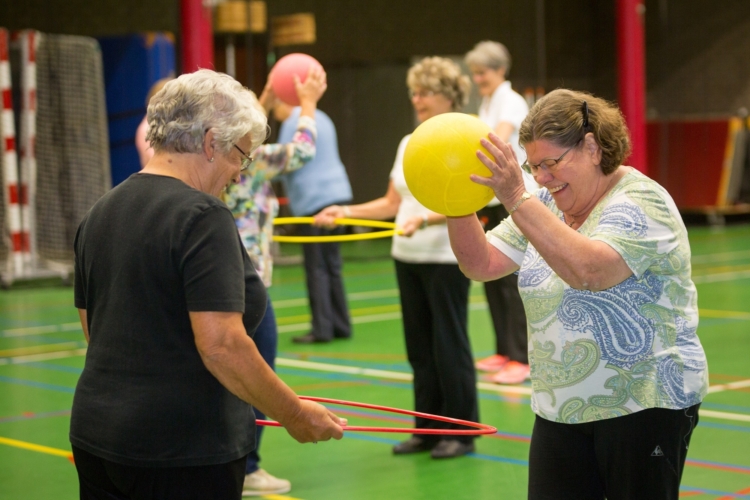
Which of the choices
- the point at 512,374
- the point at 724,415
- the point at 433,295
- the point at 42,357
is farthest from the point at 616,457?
the point at 42,357

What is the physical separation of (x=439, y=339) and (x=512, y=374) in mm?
1827

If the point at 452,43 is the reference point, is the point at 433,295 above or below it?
below

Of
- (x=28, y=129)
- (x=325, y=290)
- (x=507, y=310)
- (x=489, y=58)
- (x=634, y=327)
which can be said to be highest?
(x=489, y=58)

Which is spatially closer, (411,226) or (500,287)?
(411,226)

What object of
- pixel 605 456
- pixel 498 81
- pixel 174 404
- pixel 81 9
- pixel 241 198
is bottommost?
pixel 605 456

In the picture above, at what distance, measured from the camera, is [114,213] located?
7.61 feet

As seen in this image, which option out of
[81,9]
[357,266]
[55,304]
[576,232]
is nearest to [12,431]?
[576,232]

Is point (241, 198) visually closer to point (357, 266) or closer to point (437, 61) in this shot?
point (437, 61)

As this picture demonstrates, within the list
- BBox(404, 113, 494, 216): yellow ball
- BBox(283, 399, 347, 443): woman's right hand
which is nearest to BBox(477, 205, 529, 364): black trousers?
BBox(404, 113, 494, 216): yellow ball

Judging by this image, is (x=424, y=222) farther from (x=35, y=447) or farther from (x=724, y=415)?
(x=35, y=447)

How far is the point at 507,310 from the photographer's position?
6.80 meters

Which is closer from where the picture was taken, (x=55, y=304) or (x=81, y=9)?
(x=55, y=304)

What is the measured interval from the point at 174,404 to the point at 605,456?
1129mm

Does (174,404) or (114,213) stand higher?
(114,213)
